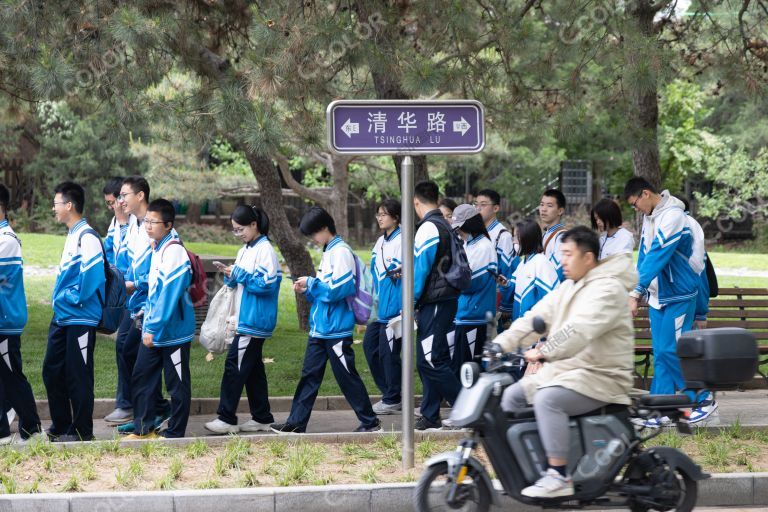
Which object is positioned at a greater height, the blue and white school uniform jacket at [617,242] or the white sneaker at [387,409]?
the blue and white school uniform jacket at [617,242]

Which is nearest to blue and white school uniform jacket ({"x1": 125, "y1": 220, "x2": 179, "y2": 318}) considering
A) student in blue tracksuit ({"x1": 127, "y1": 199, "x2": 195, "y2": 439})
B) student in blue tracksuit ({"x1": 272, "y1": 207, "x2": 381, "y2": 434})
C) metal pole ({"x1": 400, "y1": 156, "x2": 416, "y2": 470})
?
student in blue tracksuit ({"x1": 127, "y1": 199, "x2": 195, "y2": 439})

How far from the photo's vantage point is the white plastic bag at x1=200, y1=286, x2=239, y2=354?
8.48 meters

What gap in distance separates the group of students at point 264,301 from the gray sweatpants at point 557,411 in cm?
252

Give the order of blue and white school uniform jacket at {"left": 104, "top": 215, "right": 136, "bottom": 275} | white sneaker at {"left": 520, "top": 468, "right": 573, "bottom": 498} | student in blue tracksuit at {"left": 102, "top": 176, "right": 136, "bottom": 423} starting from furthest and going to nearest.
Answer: blue and white school uniform jacket at {"left": 104, "top": 215, "right": 136, "bottom": 275} < student in blue tracksuit at {"left": 102, "top": 176, "right": 136, "bottom": 423} < white sneaker at {"left": 520, "top": 468, "right": 573, "bottom": 498}

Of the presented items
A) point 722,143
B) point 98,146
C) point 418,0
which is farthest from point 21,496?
point 722,143

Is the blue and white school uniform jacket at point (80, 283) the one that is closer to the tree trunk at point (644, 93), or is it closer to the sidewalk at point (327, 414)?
the sidewalk at point (327, 414)

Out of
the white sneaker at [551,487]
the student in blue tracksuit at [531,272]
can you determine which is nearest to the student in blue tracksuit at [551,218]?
the student in blue tracksuit at [531,272]

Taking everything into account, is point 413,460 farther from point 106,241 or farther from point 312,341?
point 106,241

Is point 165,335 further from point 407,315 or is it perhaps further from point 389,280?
point 389,280

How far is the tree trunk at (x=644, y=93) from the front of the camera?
9.84 meters

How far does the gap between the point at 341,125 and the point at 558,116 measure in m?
4.83

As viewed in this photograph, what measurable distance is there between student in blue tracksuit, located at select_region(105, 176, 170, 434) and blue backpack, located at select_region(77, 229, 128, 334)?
0.19m

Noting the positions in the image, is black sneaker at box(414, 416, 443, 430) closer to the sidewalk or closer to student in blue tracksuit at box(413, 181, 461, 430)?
student in blue tracksuit at box(413, 181, 461, 430)

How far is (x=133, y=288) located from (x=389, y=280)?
83.4 inches
